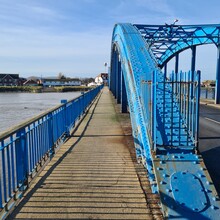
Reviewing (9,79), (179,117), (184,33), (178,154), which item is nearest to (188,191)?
(178,154)

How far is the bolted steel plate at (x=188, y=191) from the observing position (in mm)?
3765

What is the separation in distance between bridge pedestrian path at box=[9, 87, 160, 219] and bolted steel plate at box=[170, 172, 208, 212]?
0.47 meters

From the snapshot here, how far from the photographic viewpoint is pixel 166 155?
4570 mm

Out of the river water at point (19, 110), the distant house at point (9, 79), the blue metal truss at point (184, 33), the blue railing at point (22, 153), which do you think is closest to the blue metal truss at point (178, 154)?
the blue railing at point (22, 153)

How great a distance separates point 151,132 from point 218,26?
725 inches

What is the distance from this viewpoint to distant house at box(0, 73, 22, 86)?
463ft

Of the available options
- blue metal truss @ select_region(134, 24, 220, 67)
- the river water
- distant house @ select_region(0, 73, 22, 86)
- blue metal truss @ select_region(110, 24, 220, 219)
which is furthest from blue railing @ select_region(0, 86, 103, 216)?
distant house @ select_region(0, 73, 22, 86)

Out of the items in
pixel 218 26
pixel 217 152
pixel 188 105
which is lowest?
pixel 217 152

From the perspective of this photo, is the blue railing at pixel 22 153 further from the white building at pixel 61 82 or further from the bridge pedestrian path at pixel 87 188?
the white building at pixel 61 82

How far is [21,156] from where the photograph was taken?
459cm

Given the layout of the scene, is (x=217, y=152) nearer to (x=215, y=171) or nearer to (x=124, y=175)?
(x=215, y=171)

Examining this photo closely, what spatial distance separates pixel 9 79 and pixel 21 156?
14691cm

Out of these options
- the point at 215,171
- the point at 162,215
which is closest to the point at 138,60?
the point at 215,171

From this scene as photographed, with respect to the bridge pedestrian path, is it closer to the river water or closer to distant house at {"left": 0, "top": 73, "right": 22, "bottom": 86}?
the river water
